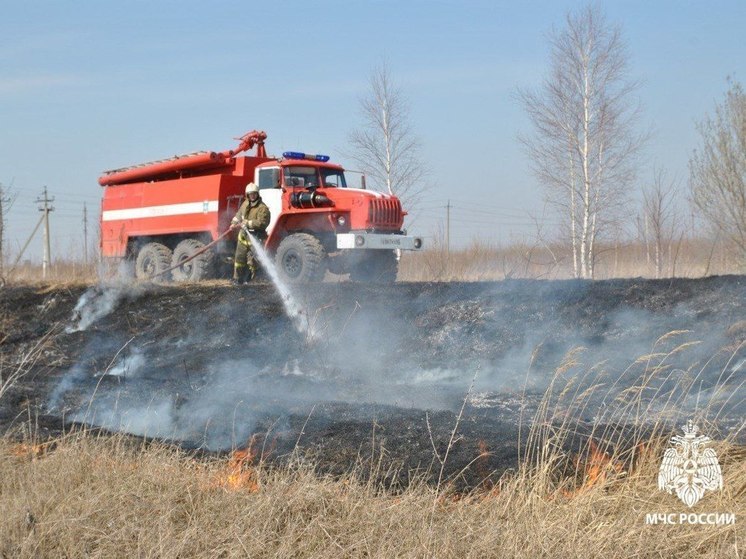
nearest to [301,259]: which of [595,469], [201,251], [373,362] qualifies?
[201,251]

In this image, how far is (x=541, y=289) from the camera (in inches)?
396

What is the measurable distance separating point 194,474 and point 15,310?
10018 millimetres

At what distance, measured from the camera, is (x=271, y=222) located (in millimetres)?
13914

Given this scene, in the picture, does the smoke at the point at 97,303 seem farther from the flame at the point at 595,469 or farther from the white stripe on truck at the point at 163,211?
the flame at the point at 595,469

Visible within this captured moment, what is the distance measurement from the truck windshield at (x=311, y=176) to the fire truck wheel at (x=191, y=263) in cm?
228

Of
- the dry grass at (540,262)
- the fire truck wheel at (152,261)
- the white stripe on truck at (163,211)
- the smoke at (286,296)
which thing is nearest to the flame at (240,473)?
the smoke at (286,296)

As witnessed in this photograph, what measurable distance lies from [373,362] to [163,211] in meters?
7.97

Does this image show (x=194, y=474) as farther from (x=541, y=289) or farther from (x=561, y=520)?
(x=541, y=289)

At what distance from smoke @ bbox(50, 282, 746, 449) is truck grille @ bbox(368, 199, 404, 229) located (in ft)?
7.60

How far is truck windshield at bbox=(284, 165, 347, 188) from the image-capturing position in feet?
46.2

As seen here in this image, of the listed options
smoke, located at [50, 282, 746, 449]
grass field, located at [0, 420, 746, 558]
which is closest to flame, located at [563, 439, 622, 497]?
grass field, located at [0, 420, 746, 558]

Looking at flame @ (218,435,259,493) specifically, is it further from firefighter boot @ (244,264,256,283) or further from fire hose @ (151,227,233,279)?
fire hose @ (151,227,233,279)

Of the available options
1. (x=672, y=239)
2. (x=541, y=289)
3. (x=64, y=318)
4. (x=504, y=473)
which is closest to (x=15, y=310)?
(x=64, y=318)

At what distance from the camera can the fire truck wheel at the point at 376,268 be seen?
46.1 feet
